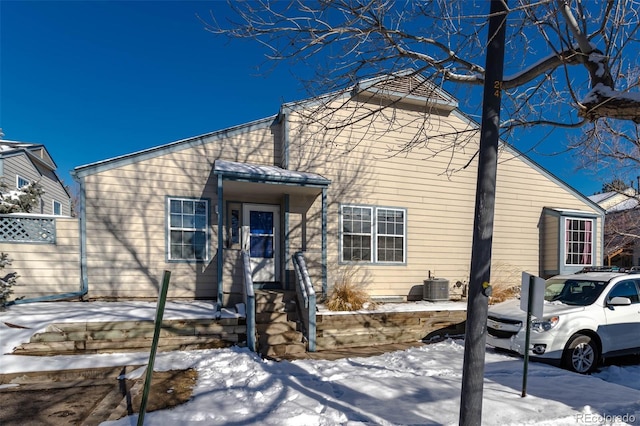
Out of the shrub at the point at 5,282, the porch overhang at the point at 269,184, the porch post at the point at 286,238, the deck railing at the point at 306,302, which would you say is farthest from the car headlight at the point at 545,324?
the shrub at the point at 5,282

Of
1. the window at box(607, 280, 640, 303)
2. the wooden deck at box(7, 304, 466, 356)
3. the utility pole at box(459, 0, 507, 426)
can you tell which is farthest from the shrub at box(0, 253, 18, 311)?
the window at box(607, 280, 640, 303)

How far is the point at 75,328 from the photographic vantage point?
19.3 ft

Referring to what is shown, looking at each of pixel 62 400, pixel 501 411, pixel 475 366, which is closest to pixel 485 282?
pixel 475 366

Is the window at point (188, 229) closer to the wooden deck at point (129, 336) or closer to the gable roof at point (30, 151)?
the wooden deck at point (129, 336)

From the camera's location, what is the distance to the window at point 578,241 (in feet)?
36.6

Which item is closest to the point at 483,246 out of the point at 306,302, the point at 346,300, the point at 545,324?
the point at 545,324

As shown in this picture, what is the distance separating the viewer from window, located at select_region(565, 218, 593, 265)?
36.6ft

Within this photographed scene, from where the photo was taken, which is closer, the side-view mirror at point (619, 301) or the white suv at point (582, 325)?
the white suv at point (582, 325)

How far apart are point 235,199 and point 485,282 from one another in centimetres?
669

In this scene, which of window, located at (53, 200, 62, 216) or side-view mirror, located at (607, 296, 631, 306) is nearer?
side-view mirror, located at (607, 296, 631, 306)

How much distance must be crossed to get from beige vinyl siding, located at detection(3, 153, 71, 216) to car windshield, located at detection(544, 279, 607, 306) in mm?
12451

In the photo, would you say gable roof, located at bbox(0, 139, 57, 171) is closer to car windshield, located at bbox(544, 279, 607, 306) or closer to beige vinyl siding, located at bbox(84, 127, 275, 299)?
beige vinyl siding, located at bbox(84, 127, 275, 299)

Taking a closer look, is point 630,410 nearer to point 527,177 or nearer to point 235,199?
point 235,199

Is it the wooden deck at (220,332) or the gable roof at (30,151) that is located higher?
the gable roof at (30,151)
